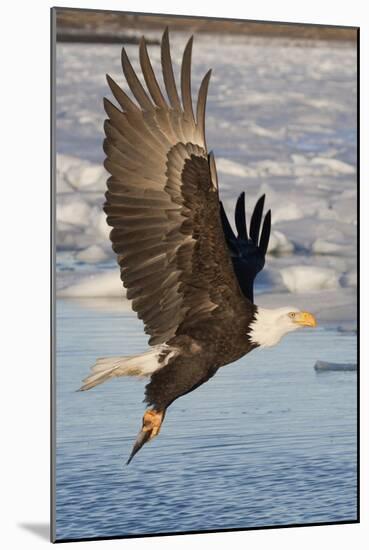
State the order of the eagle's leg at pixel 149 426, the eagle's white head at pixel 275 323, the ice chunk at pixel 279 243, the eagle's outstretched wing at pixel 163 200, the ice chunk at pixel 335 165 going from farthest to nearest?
the ice chunk at pixel 335 165, the ice chunk at pixel 279 243, the eagle's white head at pixel 275 323, the eagle's leg at pixel 149 426, the eagle's outstretched wing at pixel 163 200

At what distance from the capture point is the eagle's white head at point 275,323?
8.34 meters

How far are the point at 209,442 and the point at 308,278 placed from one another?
899mm

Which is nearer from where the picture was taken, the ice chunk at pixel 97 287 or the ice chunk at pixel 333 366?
the ice chunk at pixel 97 287

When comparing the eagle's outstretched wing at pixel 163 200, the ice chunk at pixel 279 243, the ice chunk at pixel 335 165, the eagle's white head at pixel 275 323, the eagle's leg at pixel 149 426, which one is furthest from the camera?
the ice chunk at pixel 335 165

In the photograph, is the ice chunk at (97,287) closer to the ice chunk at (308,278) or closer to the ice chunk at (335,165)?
the ice chunk at (308,278)

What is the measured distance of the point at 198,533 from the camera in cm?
827

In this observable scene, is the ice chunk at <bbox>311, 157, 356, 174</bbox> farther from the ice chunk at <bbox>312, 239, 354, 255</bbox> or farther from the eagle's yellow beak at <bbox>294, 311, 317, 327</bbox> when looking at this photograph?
the eagle's yellow beak at <bbox>294, 311, 317, 327</bbox>

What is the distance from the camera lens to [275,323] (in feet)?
27.5

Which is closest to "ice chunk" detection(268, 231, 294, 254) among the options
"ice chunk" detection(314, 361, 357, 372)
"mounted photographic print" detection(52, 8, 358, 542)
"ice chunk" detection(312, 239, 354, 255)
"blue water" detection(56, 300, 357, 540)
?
"mounted photographic print" detection(52, 8, 358, 542)

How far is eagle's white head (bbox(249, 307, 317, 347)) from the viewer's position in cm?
834

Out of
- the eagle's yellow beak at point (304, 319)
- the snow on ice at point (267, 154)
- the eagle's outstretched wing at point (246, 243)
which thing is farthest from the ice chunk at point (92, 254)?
the eagle's yellow beak at point (304, 319)

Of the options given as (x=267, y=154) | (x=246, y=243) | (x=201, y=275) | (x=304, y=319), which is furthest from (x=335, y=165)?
(x=201, y=275)

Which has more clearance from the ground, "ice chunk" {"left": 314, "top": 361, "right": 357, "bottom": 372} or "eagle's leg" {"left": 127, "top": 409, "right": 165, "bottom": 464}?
"ice chunk" {"left": 314, "top": 361, "right": 357, "bottom": 372}

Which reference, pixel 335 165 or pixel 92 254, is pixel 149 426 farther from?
pixel 335 165
